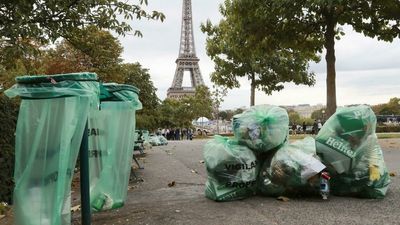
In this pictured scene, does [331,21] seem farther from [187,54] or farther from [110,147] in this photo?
[187,54]

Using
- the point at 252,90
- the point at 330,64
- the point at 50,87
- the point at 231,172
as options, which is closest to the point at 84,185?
the point at 50,87

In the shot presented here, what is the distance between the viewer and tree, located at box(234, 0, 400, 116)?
13.6 m

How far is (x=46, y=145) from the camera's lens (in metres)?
3.60

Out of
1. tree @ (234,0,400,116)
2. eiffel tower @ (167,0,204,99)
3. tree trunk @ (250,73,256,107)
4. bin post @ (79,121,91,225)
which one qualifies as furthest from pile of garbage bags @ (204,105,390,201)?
eiffel tower @ (167,0,204,99)

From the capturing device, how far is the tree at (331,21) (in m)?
13.6

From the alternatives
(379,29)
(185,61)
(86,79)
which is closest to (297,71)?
(379,29)

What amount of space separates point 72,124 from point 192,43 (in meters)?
76.6

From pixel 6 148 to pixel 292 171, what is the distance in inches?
137

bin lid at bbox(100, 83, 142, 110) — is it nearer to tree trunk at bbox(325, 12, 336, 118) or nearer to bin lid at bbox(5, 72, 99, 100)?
bin lid at bbox(5, 72, 99, 100)

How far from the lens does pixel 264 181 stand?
5480 mm

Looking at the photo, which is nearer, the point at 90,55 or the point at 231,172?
the point at 231,172

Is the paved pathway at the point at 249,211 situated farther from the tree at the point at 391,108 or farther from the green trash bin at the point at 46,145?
the tree at the point at 391,108

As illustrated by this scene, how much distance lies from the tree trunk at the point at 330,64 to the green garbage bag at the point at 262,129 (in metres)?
8.98

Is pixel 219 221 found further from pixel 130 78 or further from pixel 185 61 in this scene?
pixel 185 61
